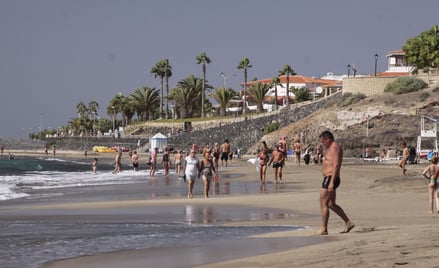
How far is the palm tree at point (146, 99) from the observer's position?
384ft

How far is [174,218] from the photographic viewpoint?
626 inches

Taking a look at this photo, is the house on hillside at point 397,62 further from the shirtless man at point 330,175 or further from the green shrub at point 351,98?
the shirtless man at point 330,175

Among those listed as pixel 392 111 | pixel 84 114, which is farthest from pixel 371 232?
pixel 84 114

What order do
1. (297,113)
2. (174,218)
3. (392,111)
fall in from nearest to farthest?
(174,218), (392,111), (297,113)

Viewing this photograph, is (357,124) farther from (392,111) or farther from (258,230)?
(258,230)

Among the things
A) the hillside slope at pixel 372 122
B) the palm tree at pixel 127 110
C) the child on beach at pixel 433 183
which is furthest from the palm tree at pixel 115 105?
the child on beach at pixel 433 183

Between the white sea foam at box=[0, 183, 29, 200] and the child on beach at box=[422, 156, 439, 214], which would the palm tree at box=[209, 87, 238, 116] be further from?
the child on beach at box=[422, 156, 439, 214]

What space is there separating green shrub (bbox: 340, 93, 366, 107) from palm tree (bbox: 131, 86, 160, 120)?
52507mm

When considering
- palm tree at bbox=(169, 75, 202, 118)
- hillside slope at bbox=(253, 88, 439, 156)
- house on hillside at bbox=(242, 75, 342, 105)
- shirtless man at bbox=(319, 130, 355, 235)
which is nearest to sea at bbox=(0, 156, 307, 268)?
shirtless man at bbox=(319, 130, 355, 235)

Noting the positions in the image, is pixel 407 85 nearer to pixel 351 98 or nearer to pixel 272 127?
pixel 351 98

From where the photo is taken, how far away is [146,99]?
384 ft

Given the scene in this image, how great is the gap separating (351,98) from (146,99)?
54.4m

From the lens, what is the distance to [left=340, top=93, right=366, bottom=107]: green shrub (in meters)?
66.6

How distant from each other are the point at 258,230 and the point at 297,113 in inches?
2559
